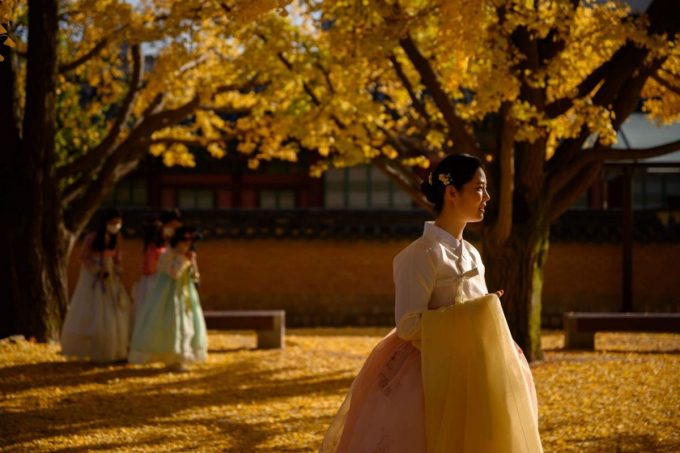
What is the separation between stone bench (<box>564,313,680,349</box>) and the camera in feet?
39.4

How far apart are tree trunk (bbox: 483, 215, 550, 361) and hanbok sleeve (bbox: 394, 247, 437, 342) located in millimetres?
6162

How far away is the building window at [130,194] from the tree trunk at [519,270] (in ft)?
47.7

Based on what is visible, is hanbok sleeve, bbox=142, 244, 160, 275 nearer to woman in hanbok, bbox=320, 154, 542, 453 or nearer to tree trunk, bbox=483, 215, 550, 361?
tree trunk, bbox=483, 215, 550, 361

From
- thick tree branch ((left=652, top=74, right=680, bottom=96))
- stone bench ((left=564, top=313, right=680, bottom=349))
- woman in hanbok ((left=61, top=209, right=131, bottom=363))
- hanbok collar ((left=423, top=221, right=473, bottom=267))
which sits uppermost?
thick tree branch ((left=652, top=74, right=680, bottom=96))

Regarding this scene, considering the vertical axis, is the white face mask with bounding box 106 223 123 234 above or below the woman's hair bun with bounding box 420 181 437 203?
below

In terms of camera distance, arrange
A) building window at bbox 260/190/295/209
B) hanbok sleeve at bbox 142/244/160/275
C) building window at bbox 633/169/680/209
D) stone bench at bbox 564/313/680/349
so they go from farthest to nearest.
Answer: building window at bbox 260/190/295/209 → building window at bbox 633/169/680/209 → stone bench at bbox 564/313/680/349 → hanbok sleeve at bbox 142/244/160/275

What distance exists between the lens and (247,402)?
8039mm

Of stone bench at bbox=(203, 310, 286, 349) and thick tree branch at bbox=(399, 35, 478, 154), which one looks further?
stone bench at bbox=(203, 310, 286, 349)

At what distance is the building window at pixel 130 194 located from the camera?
22312mm

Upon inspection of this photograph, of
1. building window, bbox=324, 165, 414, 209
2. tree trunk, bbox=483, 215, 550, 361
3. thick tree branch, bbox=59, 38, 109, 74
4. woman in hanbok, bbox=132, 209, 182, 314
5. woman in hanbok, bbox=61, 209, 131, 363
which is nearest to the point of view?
tree trunk, bbox=483, 215, 550, 361

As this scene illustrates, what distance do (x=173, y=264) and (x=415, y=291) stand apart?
6228 mm

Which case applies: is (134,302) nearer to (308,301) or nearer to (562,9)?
(562,9)

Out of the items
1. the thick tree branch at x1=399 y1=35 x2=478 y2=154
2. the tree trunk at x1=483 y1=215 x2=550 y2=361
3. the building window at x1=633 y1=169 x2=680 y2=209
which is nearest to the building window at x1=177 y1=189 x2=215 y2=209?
the building window at x1=633 y1=169 x2=680 y2=209

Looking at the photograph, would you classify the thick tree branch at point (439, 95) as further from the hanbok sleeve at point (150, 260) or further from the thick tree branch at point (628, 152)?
the hanbok sleeve at point (150, 260)
